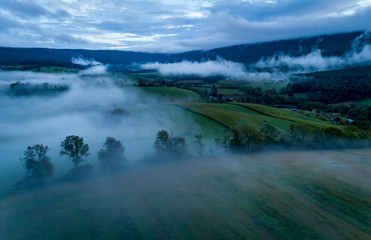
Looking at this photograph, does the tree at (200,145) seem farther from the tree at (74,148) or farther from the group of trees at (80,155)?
the tree at (74,148)

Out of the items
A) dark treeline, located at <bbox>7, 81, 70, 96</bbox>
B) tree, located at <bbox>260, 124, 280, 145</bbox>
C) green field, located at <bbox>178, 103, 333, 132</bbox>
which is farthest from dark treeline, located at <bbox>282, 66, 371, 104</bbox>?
dark treeline, located at <bbox>7, 81, 70, 96</bbox>

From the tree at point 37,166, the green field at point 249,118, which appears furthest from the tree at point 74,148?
the green field at point 249,118

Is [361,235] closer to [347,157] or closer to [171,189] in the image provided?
[171,189]

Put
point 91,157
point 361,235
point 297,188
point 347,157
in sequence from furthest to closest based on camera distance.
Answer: point 91,157 → point 347,157 → point 297,188 → point 361,235

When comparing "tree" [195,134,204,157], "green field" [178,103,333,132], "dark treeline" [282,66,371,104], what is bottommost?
"tree" [195,134,204,157]

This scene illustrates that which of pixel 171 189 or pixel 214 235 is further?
pixel 171 189

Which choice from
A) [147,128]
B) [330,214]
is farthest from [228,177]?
[147,128]

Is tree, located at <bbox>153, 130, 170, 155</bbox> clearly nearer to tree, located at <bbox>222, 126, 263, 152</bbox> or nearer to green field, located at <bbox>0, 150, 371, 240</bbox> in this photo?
green field, located at <bbox>0, 150, 371, 240</bbox>

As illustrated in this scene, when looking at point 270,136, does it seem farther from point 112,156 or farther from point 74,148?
point 74,148

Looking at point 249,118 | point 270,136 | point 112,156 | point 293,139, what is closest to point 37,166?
point 112,156
